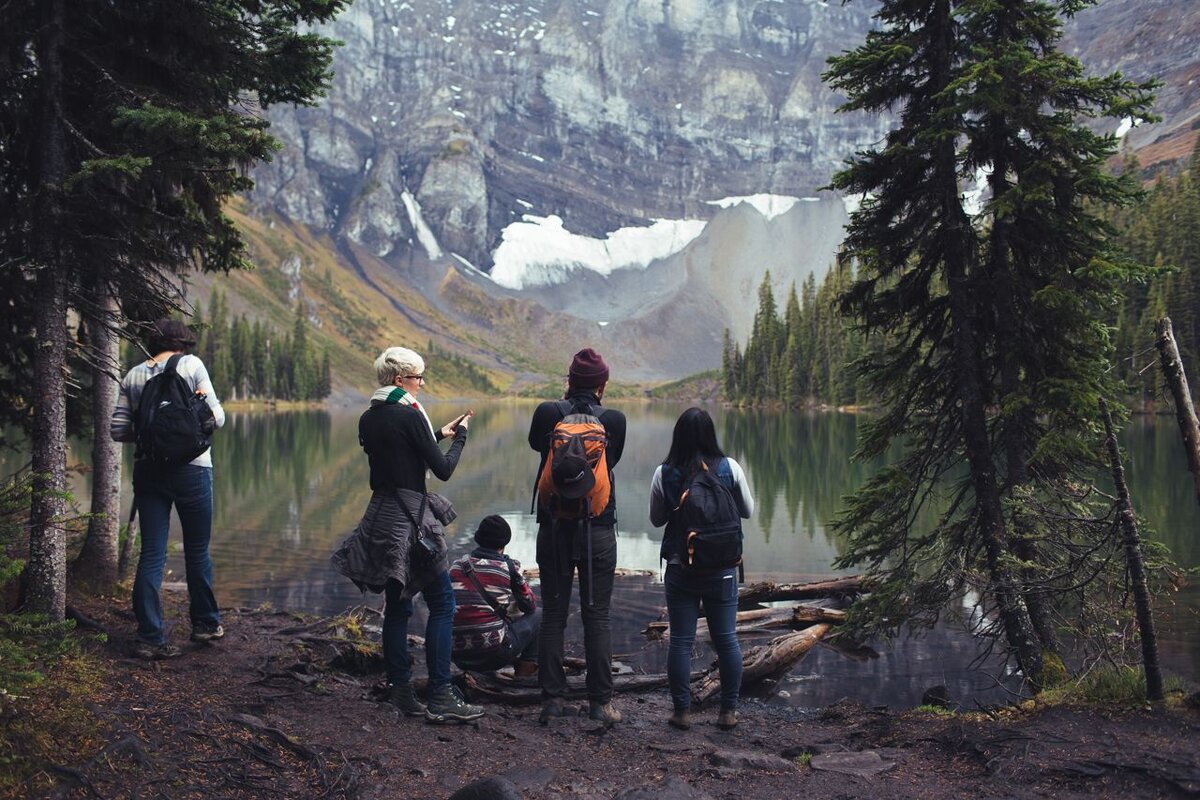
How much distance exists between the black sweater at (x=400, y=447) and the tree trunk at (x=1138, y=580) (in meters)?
4.70

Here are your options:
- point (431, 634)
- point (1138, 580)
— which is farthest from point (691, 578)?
point (1138, 580)

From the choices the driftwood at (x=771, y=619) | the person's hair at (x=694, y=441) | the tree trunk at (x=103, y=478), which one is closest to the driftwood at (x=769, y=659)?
the driftwood at (x=771, y=619)

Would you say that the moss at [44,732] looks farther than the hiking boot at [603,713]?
No

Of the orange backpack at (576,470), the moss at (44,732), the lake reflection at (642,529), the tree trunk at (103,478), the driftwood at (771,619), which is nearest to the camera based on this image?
the moss at (44,732)

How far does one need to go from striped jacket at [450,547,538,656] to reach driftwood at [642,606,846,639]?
3.51 m

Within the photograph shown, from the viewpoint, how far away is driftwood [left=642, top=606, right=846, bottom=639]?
35.7 ft

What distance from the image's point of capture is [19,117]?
728 cm

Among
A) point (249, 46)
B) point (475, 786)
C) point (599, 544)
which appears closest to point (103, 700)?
point (475, 786)

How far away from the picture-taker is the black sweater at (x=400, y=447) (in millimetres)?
6379

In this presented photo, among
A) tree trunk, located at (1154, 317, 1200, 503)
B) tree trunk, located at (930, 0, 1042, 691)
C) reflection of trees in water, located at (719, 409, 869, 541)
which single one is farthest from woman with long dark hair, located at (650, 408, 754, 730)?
reflection of trees in water, located at (719, 409, 869, 541)

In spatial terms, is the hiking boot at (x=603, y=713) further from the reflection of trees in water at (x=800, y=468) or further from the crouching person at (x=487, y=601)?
the reflection of trees in water at (x=800, y=468)

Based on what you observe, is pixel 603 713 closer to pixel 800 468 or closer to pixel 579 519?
pixel 579 519

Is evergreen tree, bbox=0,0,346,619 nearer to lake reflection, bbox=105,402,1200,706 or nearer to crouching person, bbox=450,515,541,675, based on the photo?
crouching person, bbox=450,515,541,675

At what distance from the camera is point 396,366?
657cm
